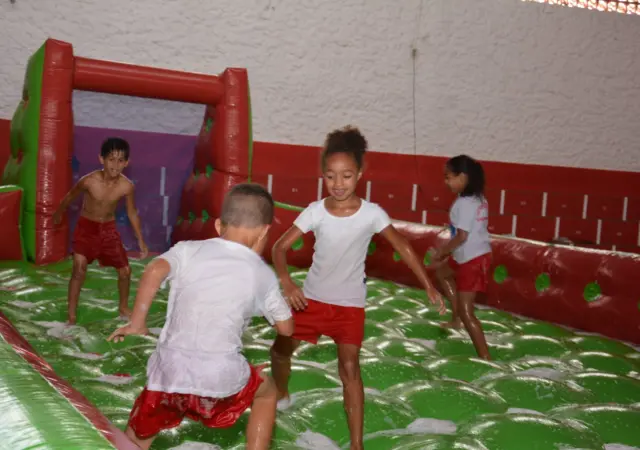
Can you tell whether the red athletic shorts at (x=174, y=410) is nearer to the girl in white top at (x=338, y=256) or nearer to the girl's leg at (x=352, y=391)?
the girl's leg at (x=352, y=391)

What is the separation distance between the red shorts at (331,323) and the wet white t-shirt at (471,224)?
1198 millimetres

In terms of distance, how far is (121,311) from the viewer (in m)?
3.50

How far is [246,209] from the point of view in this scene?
175 cm

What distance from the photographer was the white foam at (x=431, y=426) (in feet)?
7.08

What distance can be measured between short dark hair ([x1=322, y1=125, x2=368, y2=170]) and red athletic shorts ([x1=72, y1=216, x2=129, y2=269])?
5.79 ft

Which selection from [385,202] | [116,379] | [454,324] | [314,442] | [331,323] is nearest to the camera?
[314,442]

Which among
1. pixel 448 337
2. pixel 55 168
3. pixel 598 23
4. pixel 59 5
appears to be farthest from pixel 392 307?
pixel 598 23

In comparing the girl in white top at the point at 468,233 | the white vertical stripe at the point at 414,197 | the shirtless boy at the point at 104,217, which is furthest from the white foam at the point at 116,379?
the white vertical stripe at the point at 414,197

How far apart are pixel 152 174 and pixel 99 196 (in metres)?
2.59

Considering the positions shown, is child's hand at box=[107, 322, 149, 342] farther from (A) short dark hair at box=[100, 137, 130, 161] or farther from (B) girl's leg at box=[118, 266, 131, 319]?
(A) short dark hair at box=[100, 137, 130, 161]

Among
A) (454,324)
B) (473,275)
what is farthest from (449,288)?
(473,275)

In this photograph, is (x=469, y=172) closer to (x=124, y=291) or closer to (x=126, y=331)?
(x=124, y=291)

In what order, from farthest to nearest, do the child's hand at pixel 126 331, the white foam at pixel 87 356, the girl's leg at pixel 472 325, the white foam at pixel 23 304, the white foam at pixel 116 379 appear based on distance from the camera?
1. the white foam at pixel 23 304
2. the girl's leg at pixel 472 325
3. the white foam at pixel 87 356
4. the white foam at pixel 116 379
5. the child's hand at pixel 126 331

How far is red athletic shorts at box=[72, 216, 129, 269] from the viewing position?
362 centimetres
